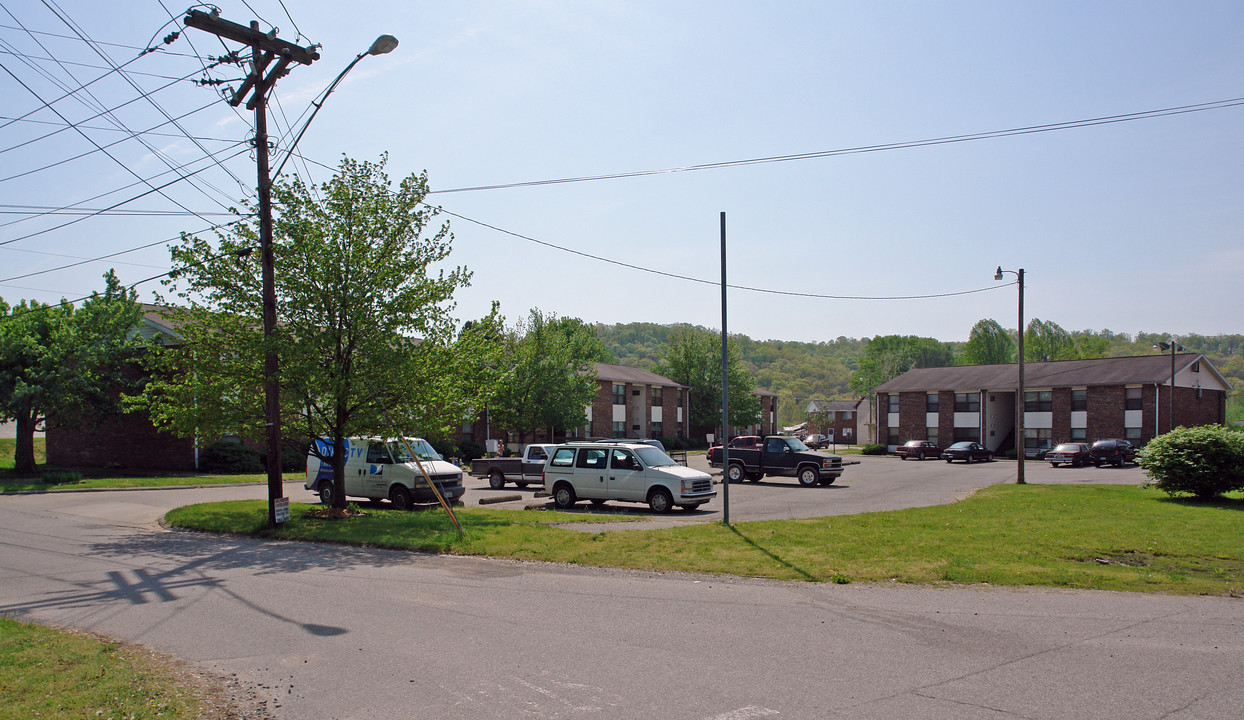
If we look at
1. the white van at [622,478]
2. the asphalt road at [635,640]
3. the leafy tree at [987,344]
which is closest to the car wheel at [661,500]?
the white van at [622,478]

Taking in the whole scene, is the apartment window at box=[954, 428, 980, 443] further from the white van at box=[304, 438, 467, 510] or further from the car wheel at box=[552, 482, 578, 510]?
the white van at box=[304, 438, 467, 510]

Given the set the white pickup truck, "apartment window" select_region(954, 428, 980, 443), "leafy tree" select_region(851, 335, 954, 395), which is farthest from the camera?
"leafy tree" select_region(851, 335, 954, 395)

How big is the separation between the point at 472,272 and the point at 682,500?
762 centimetres

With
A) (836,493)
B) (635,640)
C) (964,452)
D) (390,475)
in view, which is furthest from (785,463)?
(635,640)

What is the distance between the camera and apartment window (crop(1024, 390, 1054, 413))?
56553 millimetres

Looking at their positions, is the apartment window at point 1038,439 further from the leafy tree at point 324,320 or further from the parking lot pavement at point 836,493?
the leafy tree at point 324,320

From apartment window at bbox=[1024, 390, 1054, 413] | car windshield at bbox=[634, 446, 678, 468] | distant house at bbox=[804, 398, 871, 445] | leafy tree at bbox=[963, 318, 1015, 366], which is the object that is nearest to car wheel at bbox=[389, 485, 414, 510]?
car windshield at bbox=[634, 446, 678, 468]

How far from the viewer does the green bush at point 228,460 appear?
1409 inches

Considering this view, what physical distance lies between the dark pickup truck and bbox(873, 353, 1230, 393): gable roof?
32.5m

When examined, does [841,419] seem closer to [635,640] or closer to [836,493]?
[836,493]

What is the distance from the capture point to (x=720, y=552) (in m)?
13.0

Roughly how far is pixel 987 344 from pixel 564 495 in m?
105

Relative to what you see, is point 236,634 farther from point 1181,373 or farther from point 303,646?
point 1181,373

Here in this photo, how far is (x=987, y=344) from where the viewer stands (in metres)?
112
